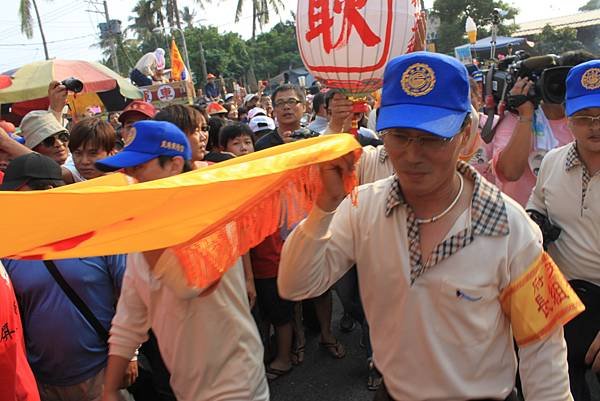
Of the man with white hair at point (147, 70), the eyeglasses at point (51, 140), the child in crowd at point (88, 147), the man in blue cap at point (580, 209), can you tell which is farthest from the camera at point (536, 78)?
the man with white hair at point (147, 70)

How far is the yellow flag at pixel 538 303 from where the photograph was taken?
1.39m

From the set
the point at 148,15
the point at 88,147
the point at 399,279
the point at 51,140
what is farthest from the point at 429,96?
the point at 148,15

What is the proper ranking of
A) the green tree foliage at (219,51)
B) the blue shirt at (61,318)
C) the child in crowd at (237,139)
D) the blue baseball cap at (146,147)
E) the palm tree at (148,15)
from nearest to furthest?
the blue baseball cap at (146,147), the blue shirt at (61,318), the child in crowd at (237,139), the palm tree at (148,15), the green tree foliage at (219,51)

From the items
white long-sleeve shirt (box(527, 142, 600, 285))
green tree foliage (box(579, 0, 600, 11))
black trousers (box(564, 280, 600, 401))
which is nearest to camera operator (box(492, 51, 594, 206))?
white long-sleeve shirt (box(527, 142, 600, 285))

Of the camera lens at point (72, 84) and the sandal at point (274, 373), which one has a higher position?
the camera lens at point (72, 84)

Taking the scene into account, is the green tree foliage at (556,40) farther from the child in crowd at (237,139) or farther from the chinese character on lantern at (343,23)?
the chinese character on lantern at (343,23)

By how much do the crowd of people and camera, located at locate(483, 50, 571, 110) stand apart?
2.4 inches

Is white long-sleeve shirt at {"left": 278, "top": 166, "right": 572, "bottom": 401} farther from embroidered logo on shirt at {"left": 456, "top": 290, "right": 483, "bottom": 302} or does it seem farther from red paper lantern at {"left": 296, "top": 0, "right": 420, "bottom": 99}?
red paper lantern at {"left": 296, "top": 0, "right": 420, "bottom": 99}

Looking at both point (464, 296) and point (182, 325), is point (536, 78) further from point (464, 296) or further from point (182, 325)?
point (182, 325)

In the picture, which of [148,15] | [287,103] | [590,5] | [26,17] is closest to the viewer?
[287,103]

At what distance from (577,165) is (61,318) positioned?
8.01ft

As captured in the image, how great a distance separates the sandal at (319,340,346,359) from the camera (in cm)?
382

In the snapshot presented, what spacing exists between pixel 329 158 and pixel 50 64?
7.73 metres

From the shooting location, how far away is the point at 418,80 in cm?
140
